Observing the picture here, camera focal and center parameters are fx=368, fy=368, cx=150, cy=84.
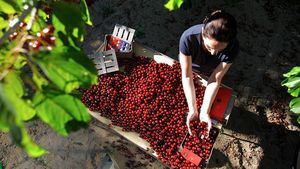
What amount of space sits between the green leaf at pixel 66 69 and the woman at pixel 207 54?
1.26m

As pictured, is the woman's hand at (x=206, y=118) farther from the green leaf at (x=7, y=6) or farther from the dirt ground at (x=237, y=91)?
the green leaf at (x=7, y=6)

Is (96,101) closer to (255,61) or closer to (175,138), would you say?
(175,138)

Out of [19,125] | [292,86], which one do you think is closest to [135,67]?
[292,86]

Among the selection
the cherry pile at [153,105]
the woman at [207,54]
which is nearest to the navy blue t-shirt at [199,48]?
the woman at [207,54]

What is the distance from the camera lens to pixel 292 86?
2301 millimetres

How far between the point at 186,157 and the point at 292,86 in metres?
0.94

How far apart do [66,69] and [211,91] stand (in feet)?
6.02

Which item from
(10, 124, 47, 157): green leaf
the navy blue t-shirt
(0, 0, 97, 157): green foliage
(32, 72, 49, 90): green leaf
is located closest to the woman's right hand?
the navy blue t-shirt

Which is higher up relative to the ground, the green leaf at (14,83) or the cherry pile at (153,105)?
the green leaf at (14,83)

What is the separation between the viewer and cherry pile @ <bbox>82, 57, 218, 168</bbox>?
2.84 m

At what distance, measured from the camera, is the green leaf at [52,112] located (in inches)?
41.0

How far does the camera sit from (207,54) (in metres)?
2.72

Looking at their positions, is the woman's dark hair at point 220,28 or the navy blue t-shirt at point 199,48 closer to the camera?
the woman's dark hair at point 220,28

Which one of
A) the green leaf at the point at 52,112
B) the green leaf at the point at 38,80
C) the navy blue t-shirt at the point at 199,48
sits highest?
the green leaf at the point at 38,80
